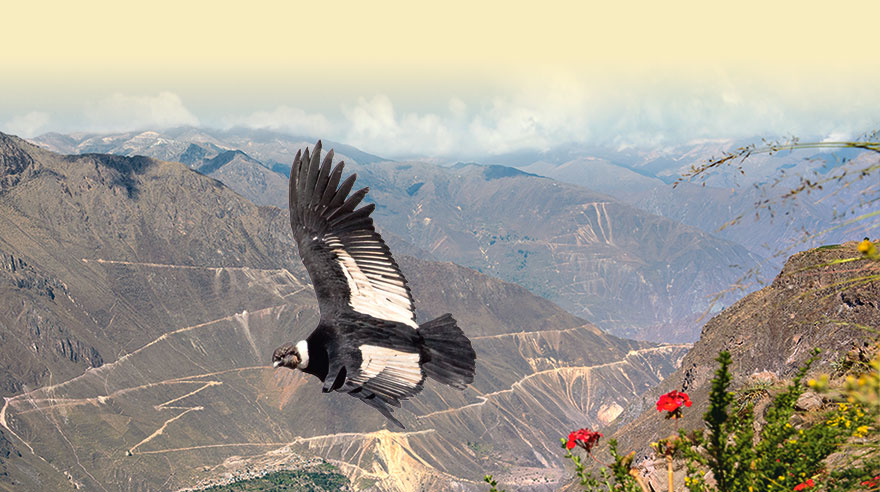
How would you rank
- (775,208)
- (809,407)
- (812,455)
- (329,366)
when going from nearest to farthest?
(775,208)
(812,455)
(329,366)
(809,407)

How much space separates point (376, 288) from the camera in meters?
8.95

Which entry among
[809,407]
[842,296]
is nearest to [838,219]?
[809,407]

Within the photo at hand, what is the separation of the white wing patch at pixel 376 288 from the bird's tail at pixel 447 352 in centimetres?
26

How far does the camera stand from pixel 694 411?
67.9m

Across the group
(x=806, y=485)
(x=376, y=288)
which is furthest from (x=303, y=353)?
(x=806, y=485)

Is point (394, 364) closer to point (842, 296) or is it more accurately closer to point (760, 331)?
point (842, 296)

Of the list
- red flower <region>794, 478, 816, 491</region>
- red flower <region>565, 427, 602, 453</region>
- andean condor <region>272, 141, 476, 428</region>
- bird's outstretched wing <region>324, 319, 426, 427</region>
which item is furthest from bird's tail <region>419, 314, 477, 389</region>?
red flower <region>794, 478, 816, 491</region>

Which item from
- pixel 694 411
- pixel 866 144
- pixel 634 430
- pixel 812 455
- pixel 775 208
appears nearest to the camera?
pixel 866 144

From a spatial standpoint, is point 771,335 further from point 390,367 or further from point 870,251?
point 870,251

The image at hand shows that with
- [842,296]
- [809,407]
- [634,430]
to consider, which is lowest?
[634,430]

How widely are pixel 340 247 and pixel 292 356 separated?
1.82 metres

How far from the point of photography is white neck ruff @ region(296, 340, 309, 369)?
7.82 m

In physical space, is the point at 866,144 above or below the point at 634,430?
above

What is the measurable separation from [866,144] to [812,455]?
153 inches
